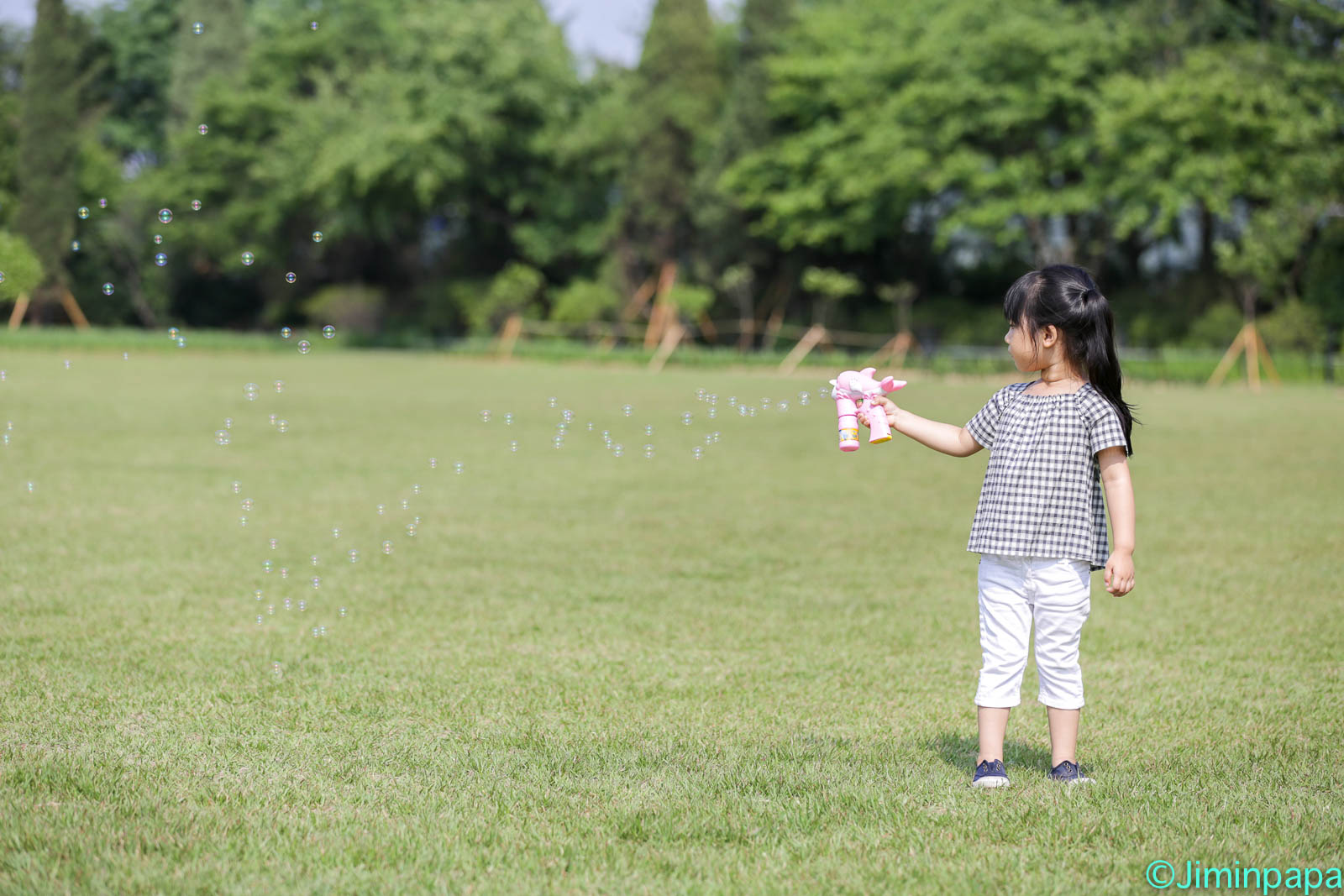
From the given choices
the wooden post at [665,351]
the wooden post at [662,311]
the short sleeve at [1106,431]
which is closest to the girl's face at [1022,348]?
the short sleeve at [1106,431]

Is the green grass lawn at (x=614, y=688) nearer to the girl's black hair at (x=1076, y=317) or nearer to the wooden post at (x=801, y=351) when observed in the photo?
the girl's black hair at (x=1076, y=317)

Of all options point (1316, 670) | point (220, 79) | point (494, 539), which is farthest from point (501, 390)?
point (220, 79)

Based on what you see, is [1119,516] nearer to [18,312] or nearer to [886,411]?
[886,411]

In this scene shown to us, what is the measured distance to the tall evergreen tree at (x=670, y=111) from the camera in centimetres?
4500

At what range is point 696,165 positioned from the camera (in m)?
46.2

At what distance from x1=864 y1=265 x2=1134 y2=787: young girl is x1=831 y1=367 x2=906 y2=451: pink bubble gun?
0.31ft

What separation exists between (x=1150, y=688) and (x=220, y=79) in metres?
54.0

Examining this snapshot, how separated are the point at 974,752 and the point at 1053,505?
1125 millimetres

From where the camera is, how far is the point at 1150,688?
5863 mm

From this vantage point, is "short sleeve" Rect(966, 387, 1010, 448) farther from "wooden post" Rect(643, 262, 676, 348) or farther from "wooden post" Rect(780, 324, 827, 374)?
"wooden post" Rect(643, 262, 676, 348)

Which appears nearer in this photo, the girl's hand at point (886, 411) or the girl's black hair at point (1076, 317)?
the girl's black hair at point (1076, 317)

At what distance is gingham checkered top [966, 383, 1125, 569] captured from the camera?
4145 mm

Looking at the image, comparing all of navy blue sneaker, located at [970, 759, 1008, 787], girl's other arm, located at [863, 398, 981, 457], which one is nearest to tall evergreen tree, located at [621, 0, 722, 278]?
girl's other arm, located at [863, 398, 981, 457]

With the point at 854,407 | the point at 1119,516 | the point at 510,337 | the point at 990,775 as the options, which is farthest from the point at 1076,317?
the point at 510,337
